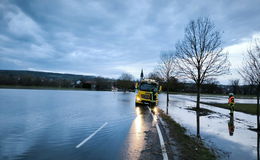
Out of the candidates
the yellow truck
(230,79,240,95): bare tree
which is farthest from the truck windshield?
(230,79,240,95): bare tree

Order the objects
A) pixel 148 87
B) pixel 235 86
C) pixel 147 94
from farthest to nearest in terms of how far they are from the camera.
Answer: pixel 235 86
pixel 148 87
pixel 147 94

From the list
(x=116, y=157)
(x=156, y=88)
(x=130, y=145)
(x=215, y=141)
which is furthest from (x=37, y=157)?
(x=156, y=88)

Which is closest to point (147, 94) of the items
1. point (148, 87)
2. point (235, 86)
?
point (148, 87)

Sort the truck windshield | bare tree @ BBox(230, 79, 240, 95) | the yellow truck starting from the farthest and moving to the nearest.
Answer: bare tree @ BBox(230, 79, 240, 95)
the truck windshield
the yellow truck

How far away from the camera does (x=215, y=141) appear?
724 cm

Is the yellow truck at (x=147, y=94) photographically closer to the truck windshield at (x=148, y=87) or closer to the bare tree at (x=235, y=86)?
the truck windshield at (x=148, y=87)

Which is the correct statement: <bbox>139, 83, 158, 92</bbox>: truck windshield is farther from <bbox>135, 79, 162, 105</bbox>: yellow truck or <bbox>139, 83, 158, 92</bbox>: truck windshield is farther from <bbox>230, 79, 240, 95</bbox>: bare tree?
<bbox>230, 79, 240, 95</bbox>: bare tree

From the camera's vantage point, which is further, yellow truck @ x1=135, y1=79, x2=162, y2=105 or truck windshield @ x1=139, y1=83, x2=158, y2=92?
truck windshield @ x1=139, y1=83, x2=158, y2=92

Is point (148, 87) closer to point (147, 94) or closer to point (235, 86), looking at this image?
point (147, 94)

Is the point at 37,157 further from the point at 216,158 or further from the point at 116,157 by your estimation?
the point at 216,158

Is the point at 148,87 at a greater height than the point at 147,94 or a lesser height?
greater

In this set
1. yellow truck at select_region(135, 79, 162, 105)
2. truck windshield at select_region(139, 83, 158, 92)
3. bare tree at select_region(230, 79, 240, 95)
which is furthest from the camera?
bare tree at select_region(230, 79, 240, 95)

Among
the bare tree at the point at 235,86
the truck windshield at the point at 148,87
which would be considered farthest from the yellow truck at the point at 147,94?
the bare tree at the point at 235,86

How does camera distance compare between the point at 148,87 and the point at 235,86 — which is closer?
the point at 148,87
